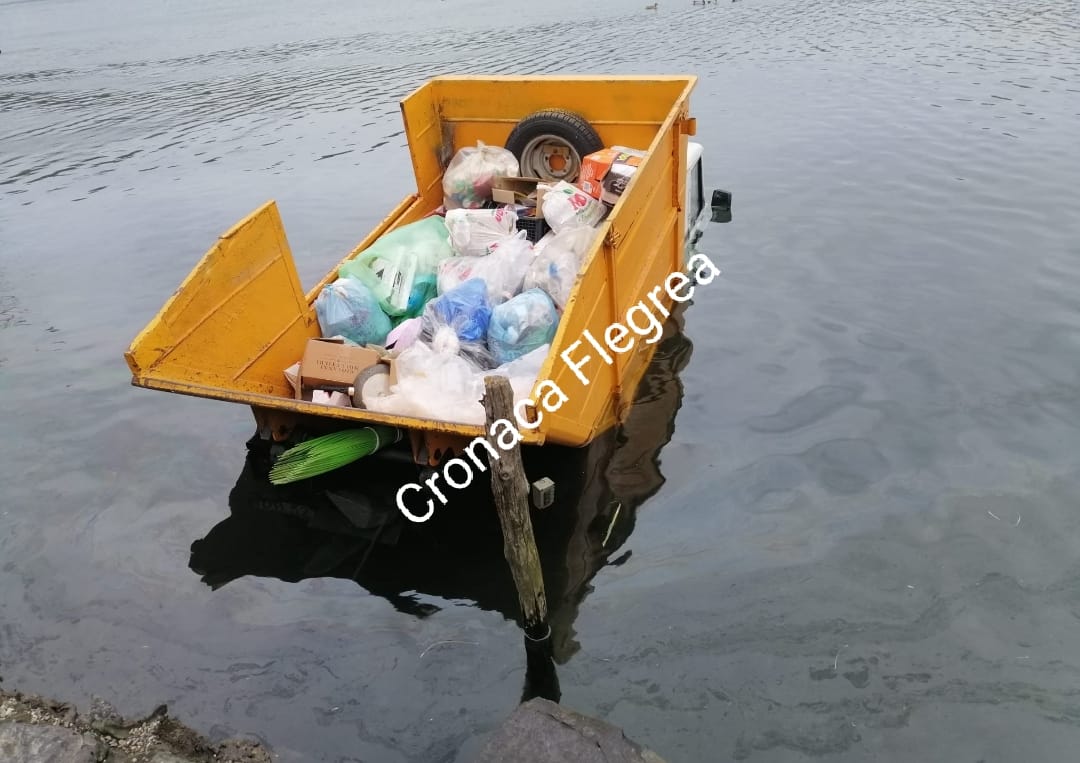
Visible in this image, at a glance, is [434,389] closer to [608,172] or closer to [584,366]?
[584,366]

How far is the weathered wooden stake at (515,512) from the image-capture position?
3209 mm

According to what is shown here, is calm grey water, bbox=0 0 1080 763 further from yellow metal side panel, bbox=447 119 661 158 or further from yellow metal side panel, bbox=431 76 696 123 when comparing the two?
yellow metal side panel, bbox=431 76 696 123

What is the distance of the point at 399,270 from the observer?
552cm

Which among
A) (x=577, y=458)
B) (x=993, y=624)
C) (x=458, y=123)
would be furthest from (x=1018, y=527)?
(x=458, y=123)

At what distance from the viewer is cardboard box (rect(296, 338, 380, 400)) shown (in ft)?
15.5

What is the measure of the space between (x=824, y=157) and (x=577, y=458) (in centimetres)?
713

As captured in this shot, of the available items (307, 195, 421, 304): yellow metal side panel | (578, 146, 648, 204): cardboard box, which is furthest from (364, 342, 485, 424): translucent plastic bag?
(578, 146, 648, 204): cardboard box

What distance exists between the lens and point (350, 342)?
5129mm

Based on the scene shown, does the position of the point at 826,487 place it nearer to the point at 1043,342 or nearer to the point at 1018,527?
the point at 1018,527

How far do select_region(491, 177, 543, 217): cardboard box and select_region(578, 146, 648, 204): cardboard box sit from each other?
0.49 metres

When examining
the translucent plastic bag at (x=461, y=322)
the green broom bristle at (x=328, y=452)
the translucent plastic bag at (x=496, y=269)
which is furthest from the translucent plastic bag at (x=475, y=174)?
the green broom bristle at (x=328, y=452)

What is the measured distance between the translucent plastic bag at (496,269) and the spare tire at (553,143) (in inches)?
56.8

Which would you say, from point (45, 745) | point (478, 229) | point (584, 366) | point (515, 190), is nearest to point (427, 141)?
point (515, 190)

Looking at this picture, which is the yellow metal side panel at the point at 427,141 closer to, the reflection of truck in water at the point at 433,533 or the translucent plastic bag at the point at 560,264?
the translucent plastic bag at the point at 560,264
